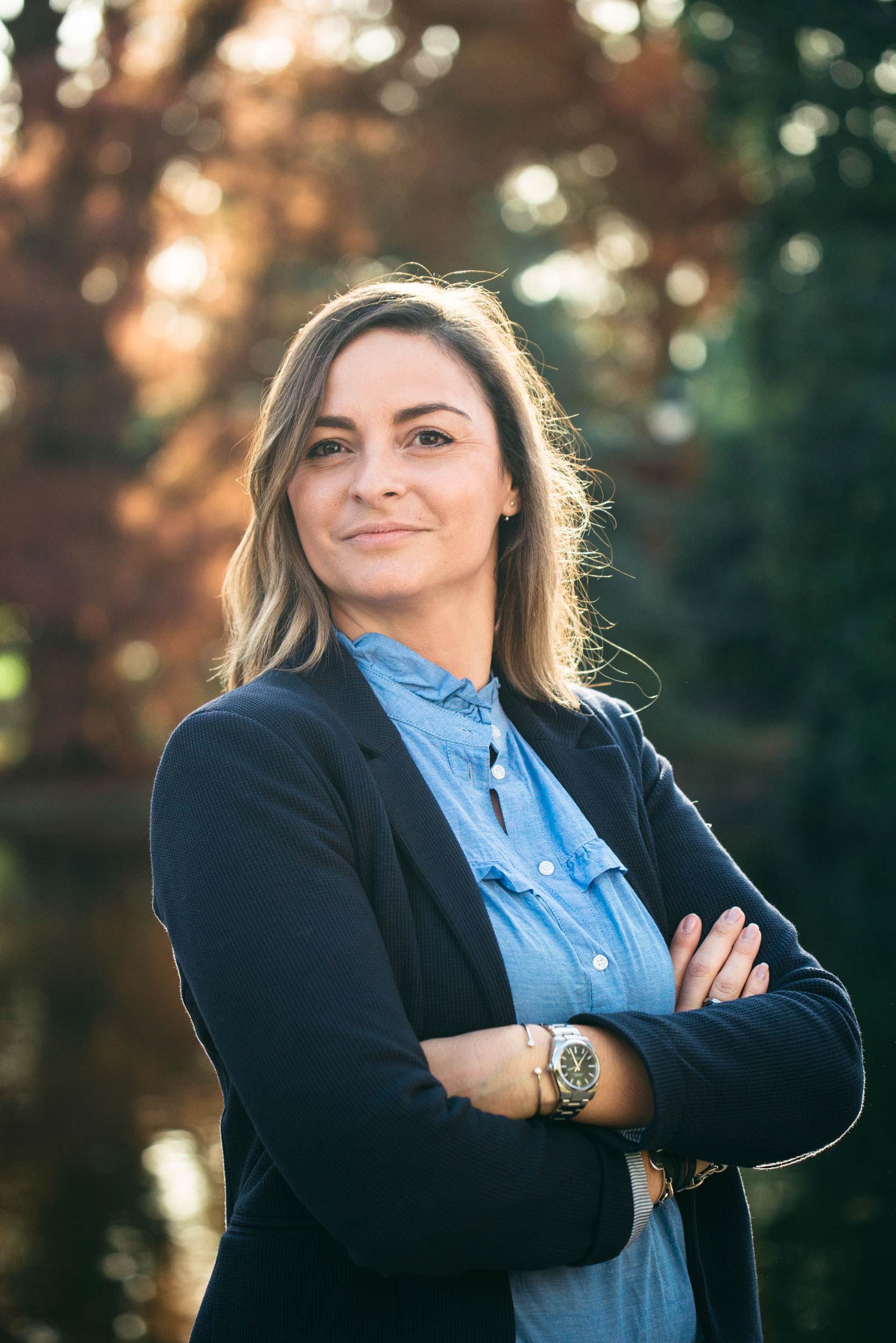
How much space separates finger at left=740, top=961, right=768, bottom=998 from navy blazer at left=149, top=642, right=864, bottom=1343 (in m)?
0.06

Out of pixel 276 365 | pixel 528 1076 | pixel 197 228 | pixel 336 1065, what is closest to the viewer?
pixel 336 1065

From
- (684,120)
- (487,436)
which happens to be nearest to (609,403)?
(684,120)

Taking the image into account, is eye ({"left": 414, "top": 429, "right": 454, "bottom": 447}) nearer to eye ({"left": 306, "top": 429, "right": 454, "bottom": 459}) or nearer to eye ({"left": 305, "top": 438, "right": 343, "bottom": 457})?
eye ({"left": 306, "top": 429, "right": 454, "bottom": 459})

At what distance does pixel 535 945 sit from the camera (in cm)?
159

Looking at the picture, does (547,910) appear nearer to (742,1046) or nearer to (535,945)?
(535,945)

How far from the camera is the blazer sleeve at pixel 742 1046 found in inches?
59.8

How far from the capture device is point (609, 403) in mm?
21516

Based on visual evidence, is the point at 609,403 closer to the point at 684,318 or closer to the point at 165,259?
the point at 684,318

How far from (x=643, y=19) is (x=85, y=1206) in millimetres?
18300

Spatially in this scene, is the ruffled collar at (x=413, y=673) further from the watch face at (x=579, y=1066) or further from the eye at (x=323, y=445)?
the watch face at (x=579, y=1066)

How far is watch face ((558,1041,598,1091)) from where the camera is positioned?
4.85ft

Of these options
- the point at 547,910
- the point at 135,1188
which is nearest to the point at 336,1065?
the point at 547,910

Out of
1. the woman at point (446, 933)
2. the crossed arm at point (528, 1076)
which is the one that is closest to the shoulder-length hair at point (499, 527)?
the woman at point (446, 933)

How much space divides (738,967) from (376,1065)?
0.65m
